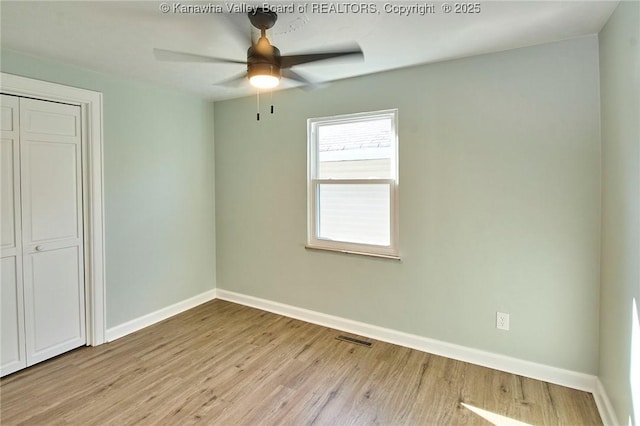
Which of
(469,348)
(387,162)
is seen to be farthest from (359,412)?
(387,162)

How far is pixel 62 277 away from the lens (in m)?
2.69

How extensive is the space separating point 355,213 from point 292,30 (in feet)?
Answer: 5.28

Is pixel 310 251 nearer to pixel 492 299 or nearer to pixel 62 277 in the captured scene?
pixel 492 299

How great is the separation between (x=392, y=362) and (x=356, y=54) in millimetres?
2190

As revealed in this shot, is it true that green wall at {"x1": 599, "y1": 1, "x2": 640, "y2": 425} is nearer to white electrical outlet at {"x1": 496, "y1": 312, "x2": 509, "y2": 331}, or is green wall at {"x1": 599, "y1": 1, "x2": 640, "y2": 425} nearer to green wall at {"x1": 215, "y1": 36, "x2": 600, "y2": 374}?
green wall at {"x1": 215, "y1": 36, "x2": 600, "y2": 374}

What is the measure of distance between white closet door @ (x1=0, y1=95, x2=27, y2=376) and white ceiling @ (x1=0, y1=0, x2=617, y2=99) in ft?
1.82

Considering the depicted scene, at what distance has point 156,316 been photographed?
3.33 m

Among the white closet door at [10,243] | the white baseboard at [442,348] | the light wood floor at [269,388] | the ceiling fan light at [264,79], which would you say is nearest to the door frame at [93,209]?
the light wood floor at [269,388]

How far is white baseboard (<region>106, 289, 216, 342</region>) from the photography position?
2984 millimetres

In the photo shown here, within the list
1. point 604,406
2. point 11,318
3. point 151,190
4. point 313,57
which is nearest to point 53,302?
point 11,318

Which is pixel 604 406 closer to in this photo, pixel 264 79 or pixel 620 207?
pixel 620 207

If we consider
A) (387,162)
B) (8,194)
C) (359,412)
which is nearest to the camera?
(359,412)

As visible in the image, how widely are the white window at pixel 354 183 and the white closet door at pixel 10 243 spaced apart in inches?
88.4

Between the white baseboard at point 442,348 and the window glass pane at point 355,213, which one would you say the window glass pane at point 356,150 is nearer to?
the window glass pane at point 355,213
